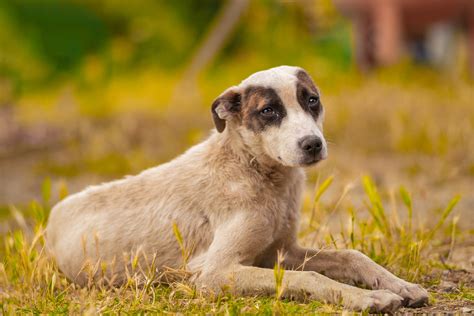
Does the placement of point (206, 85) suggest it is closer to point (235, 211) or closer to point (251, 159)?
point (251, 159)

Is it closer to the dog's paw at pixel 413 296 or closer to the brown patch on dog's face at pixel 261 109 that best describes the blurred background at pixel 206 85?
the brown patch on dog's face at pixel 261 109

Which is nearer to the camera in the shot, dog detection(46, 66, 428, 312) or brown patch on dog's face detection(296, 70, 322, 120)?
dog detection(46, 66, 428, 312)

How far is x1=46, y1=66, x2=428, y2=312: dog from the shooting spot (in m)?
3.63

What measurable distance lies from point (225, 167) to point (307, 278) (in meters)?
0.86

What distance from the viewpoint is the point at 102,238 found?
4.06 metres

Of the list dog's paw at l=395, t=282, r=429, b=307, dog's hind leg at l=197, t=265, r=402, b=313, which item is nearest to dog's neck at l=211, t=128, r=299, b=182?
dog's hind leg at l=197, t=265, r=402, b=313

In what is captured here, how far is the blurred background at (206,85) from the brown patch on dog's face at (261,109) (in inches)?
28.0

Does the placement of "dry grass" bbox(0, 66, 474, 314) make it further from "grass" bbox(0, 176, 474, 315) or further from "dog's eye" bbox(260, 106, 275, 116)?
"dog's eye" bbox(260, 106, 275, 116)

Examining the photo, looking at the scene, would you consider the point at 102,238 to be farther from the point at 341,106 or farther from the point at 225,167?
the point at 341,106

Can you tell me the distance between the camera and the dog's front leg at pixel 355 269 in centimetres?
346

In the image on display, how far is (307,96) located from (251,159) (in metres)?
0.46

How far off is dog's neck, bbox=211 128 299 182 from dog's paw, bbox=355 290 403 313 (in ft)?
3.06

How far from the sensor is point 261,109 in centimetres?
383

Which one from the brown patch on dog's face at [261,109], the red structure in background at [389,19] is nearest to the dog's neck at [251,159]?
the brown patch on dog's face at [261,109]
